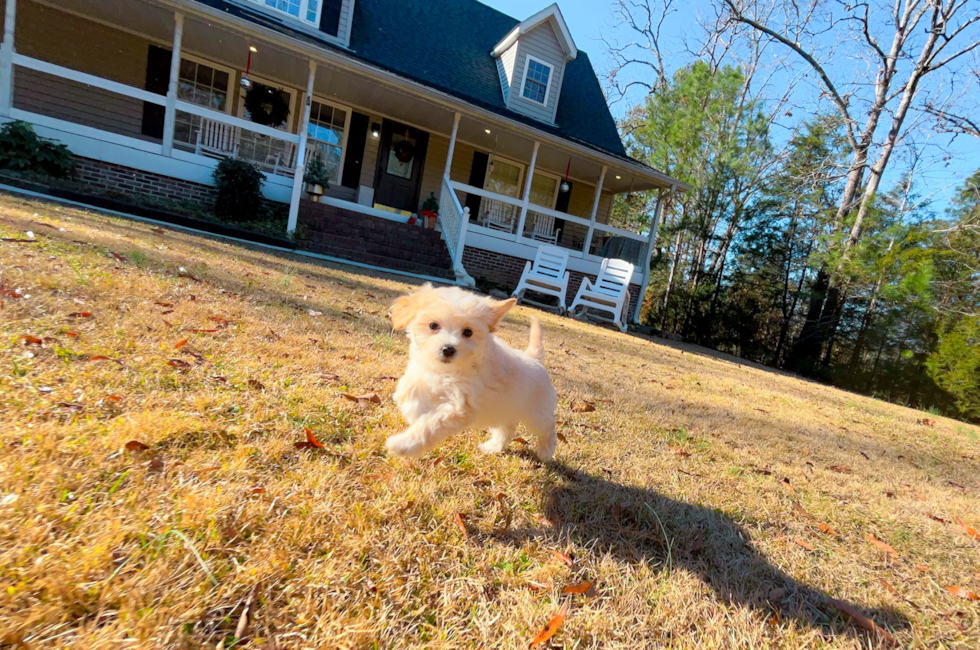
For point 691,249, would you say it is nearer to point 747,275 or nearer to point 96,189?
point 747,275

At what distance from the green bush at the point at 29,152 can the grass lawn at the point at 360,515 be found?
6.94m

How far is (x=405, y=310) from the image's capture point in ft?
7.84

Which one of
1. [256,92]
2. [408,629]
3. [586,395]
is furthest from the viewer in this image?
[256,92]

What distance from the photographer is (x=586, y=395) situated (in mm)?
4016

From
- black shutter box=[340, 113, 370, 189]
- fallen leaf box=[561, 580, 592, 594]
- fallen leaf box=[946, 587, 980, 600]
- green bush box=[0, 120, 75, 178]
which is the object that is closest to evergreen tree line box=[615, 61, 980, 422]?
black shutter box=[340, 113, 370, 189]

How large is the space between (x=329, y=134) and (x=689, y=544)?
49.4 feet

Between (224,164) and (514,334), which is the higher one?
(224,164)

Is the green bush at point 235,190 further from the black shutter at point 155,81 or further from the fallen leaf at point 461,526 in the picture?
the fallen leaf at point 461,526

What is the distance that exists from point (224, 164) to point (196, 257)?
520cm

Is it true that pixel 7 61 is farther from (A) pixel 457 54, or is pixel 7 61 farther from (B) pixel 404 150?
(A) pixel 457 54

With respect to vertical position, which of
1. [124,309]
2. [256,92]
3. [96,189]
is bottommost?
[124,309]

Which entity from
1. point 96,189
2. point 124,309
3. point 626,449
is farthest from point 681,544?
point 96,189

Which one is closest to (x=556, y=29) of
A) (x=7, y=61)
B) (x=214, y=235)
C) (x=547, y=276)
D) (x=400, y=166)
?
(x=400, y=166)

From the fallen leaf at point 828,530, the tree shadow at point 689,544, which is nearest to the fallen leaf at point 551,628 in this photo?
the tree shadow at point 689,544
